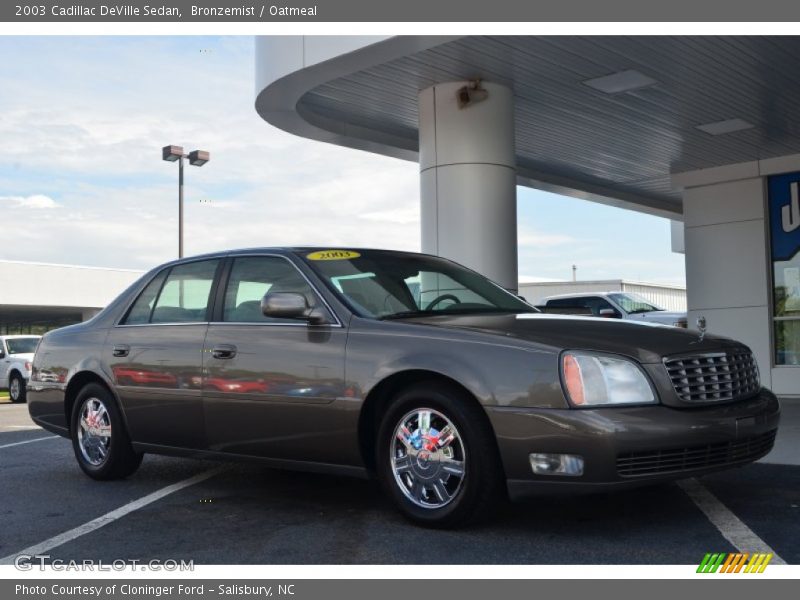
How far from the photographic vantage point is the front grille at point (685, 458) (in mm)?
4438

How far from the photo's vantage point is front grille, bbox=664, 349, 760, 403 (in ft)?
15.4

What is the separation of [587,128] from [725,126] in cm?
181

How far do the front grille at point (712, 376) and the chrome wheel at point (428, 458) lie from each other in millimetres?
1098

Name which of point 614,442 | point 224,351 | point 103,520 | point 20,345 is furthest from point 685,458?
point 20,345

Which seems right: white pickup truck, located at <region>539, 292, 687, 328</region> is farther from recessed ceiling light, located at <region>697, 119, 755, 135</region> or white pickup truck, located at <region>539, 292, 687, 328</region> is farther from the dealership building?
recessed ceiling light, located at <region>697, 119, 755, 135</region>

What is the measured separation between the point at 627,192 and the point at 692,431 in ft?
48.4

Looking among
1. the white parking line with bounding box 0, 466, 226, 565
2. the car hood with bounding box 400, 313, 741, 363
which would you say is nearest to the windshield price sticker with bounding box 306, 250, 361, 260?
the car hood with bounding box 400, 313, 741, 363

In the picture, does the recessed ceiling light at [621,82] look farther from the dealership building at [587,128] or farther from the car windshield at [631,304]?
the car windshield at [631,304]

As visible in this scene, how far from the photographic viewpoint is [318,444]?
5.30 metres

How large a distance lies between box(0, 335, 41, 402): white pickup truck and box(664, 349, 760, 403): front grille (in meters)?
16.5

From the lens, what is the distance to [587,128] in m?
13.4

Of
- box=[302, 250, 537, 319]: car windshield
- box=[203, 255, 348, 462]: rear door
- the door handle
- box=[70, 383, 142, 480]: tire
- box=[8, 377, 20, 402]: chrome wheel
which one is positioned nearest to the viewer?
box=[203, 255, 348, 462]: rear door

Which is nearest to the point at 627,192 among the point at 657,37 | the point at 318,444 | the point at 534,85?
the point at 534,85

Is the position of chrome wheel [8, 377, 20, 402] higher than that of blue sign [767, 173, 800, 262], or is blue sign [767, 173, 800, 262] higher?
blue sign [767, 173, 800, 262]
